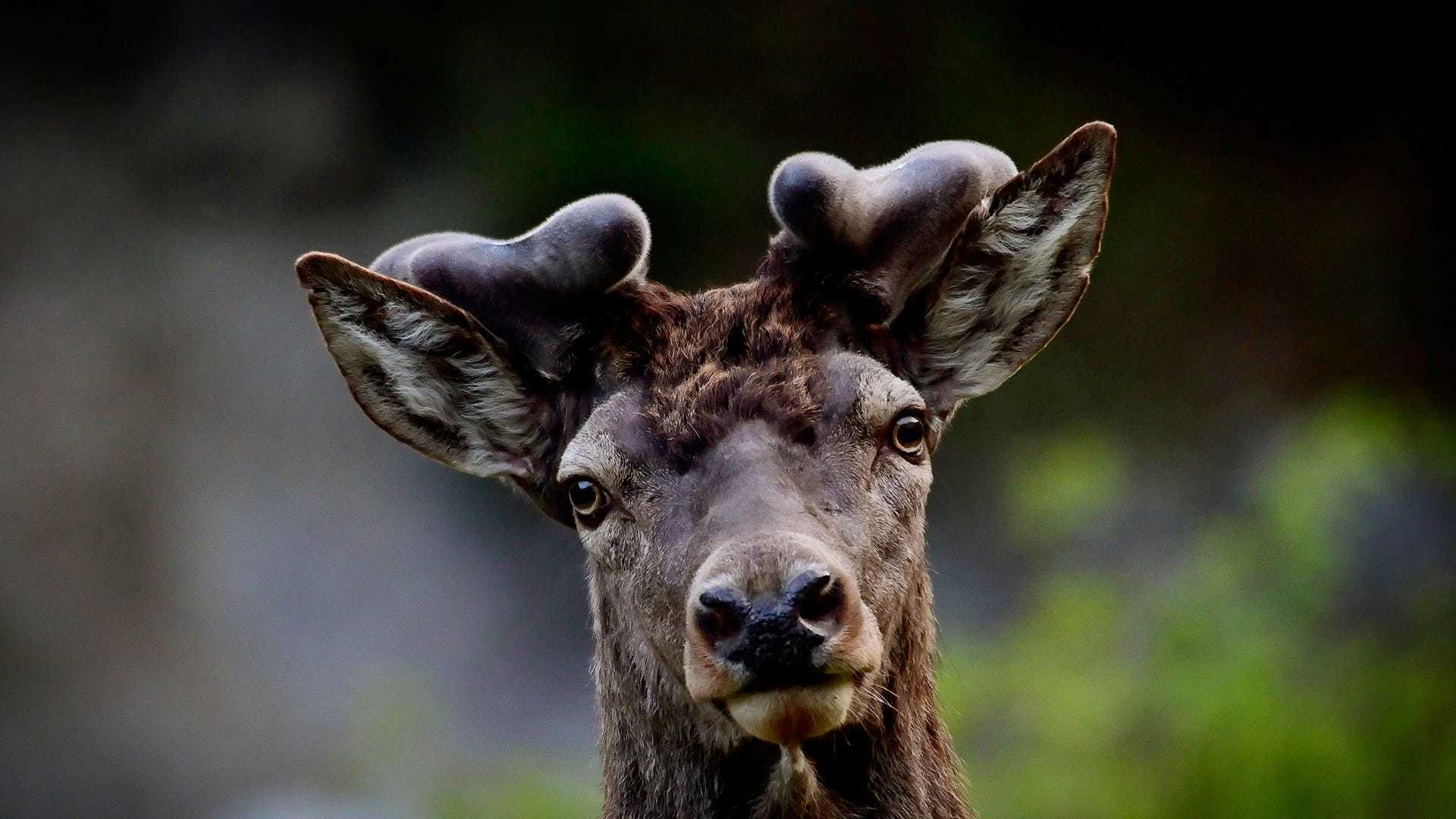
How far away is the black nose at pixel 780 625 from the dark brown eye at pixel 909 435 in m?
0.97

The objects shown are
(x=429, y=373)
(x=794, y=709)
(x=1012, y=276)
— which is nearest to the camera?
(x=794, y=709)

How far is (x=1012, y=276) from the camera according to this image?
5.71 m

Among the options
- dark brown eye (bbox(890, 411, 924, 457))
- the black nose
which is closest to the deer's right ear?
dark brown eye (bbox(890, 411, 924, 457))

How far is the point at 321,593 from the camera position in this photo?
50.1 ft

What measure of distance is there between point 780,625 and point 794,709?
11.2 inches

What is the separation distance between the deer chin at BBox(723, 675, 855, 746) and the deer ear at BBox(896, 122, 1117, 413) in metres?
1.65

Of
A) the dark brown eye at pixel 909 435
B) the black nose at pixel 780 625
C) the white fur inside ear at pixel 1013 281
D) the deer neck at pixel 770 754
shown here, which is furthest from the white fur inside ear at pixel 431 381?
the black nose at pixel 780 625

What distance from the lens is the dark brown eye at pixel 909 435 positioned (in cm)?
525

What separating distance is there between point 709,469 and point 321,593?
36.4 ft

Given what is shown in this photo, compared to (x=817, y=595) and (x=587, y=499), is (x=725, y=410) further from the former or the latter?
(x=817, y=595)

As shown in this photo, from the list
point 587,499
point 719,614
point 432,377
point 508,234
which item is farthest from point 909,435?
point 508,234

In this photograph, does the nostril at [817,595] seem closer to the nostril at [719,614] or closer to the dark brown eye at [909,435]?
the nostril at [719,614]

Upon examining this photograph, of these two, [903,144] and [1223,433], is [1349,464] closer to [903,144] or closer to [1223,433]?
[1223,433]

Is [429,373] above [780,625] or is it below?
above
